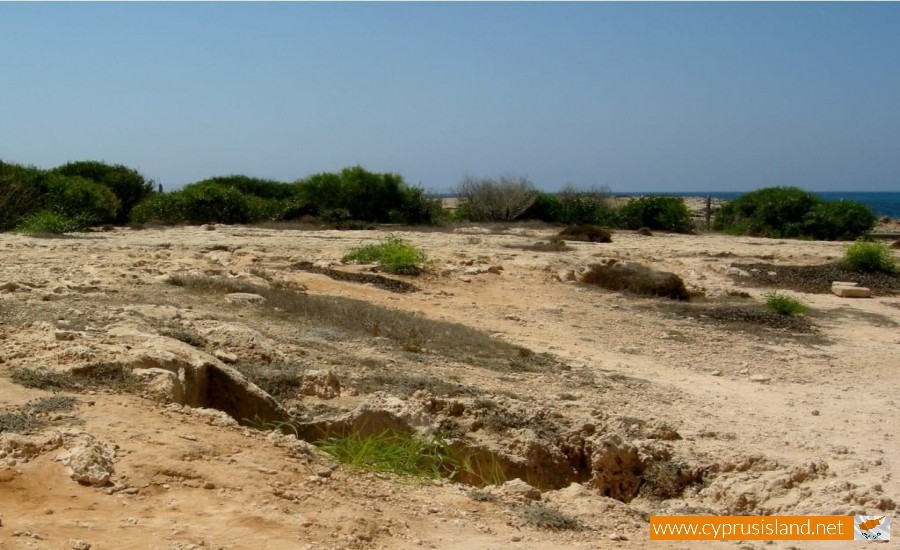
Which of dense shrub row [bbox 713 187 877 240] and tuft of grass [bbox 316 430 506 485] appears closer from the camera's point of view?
tuft of grass [bbox 316 430 506 485]

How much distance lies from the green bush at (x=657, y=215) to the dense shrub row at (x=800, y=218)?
1.28 m

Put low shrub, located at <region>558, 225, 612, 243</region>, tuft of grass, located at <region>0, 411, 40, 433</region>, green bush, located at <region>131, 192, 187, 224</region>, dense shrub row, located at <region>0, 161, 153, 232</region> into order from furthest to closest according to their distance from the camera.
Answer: green bush, located at <region>131, 192, 187, 224</region>, low shrub, located at <region>558, 225, 612, 243</region>, dense shrub row, located at <region>0, 161, 153, 232</region>, tuft of grass, located at <region>0, 411, 40, 433</region>

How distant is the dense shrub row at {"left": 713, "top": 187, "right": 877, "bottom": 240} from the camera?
21656 millimetres

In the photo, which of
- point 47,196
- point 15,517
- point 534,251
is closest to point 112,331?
point 15,517

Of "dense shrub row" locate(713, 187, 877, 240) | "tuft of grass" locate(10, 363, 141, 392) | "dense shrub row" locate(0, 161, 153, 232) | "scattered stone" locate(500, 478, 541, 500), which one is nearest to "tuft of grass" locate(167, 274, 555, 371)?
"scattered stone" locate(500, 478, 541, 500)

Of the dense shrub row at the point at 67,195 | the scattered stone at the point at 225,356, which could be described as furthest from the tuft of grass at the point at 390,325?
the dense shrub row at the point at 67,195

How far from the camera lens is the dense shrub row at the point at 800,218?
21656mm

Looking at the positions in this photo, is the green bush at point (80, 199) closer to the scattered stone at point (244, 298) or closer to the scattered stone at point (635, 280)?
the scattered stone at point (635, 280)

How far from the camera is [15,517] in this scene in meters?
3.34

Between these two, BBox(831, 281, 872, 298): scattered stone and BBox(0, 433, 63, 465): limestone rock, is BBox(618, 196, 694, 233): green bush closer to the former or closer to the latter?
BBox(831, 281, 872, 298): scattered stone

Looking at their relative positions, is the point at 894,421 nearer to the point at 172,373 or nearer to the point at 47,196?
the point at 172,373

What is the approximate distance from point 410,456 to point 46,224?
1238 centimetres

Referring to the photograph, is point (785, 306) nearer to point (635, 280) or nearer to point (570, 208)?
point (635, 280)

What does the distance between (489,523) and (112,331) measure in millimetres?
2925
